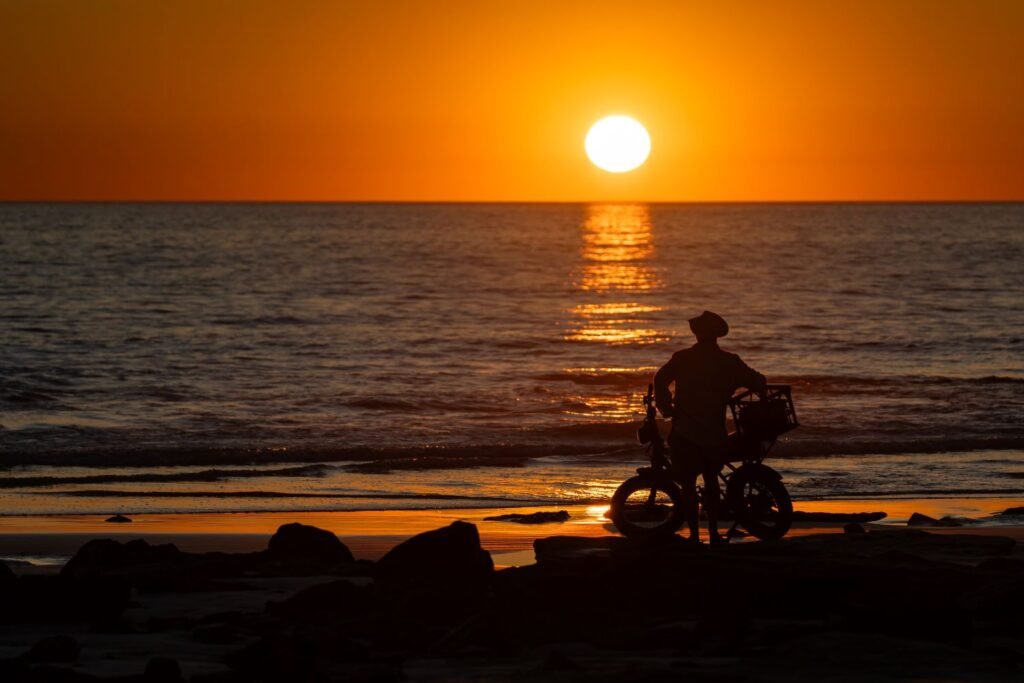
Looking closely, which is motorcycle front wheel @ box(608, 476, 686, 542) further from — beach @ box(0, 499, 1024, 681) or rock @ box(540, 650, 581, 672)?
rock @ box(540, 650, 581, 672)

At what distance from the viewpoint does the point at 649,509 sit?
455 inches

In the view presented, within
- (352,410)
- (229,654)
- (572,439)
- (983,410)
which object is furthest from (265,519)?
(983,410)

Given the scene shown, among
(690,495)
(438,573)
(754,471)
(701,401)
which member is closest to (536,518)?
(754,471)

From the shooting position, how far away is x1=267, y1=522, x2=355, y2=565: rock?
11578mm

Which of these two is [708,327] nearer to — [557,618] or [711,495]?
[711,495]

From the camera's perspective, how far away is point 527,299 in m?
64.4

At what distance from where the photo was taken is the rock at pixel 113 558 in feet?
36.1

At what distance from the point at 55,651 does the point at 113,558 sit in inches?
118

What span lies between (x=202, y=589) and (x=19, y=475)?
1073 cm

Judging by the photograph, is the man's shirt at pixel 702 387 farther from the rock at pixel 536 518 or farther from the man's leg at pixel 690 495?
the rock at pixel 536 518

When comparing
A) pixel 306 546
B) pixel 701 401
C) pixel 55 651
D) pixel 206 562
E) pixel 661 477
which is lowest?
pixel 55 651

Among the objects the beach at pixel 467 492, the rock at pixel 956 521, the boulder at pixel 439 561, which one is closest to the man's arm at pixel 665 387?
the beach at pixel 467 492

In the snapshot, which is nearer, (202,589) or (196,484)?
(202,589)

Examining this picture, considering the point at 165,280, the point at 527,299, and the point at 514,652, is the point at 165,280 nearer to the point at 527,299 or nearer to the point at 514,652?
the point at 527,299
